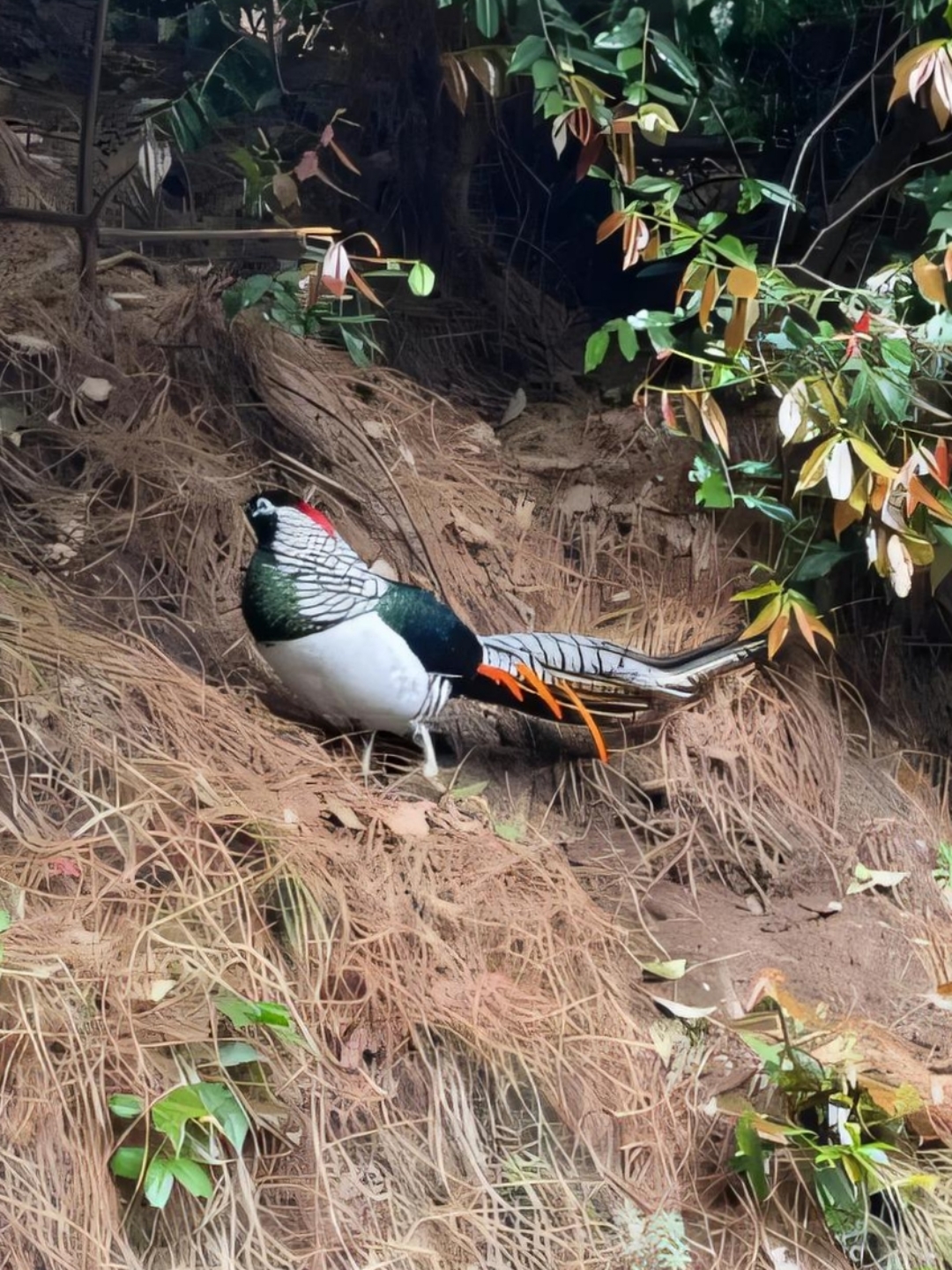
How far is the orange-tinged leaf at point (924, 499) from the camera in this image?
2194 mm

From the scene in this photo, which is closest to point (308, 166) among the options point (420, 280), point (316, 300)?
point (316, 300)

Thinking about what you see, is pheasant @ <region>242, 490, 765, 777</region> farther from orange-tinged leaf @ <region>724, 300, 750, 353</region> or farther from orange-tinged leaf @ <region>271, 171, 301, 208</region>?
orange-tinged leaf @ <region>271, 171, 301, 208</region>

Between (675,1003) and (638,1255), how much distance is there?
0.46m

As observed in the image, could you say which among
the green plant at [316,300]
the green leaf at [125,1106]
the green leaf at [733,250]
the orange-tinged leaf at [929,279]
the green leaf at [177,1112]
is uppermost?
the orange-tinged leaf at [929,279]

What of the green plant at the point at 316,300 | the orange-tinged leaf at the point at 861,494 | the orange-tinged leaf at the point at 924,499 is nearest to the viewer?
the orange-tinged leaf at the point at 924,499

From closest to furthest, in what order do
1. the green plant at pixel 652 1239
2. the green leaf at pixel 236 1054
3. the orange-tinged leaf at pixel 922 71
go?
the green leaf at pixel 236 1054, the green plant at pixel 652 1239, the orange-tinged leaf at pixel 922 71

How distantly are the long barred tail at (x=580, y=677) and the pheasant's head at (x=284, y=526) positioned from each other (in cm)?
40

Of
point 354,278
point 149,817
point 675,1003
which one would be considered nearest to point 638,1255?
point 675,1003

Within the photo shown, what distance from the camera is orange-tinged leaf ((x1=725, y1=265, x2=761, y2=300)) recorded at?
7.29ft

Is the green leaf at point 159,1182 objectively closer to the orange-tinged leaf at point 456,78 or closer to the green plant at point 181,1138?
the green plant at point 181,1138

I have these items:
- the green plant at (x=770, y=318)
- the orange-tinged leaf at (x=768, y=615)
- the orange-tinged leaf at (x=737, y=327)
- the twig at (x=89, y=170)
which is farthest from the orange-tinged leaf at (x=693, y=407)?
the twig at (x=89, y=170)

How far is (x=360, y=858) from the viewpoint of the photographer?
2.06m

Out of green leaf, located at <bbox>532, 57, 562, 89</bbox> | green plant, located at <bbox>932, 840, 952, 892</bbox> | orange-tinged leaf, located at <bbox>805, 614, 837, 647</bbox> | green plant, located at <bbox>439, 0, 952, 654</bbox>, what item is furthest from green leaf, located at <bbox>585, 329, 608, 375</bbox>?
green plant, located at <bbox>932, 840, 952, 892</bbox>

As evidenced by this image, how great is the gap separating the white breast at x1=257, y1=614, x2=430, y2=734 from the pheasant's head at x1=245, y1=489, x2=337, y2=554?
0.17 m
